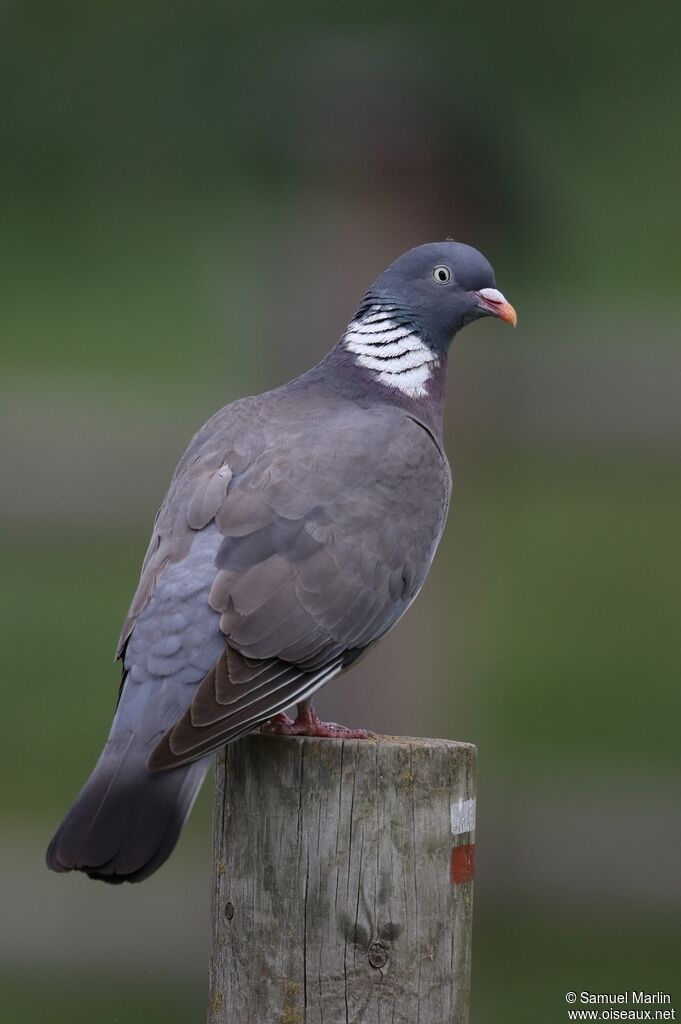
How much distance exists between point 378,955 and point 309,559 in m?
0.81

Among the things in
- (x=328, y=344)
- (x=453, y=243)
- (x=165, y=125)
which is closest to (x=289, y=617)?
(x=453, y=243)

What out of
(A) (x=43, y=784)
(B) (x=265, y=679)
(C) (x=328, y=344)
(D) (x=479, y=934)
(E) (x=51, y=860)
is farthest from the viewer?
(A) (x=43, y=784)

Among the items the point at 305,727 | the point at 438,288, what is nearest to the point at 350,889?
the point at 305,727

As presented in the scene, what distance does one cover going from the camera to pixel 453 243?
4070 millimetres

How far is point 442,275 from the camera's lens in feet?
13.3

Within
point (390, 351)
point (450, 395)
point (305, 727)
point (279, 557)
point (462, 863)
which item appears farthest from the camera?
point (450, 395)

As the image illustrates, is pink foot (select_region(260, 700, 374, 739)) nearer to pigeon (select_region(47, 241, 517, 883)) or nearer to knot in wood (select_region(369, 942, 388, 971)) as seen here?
pigeon (select_region(47, 241, 517, 883))

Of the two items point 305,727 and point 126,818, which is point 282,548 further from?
point 126,818

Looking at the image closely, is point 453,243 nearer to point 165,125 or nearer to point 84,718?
point 165,125

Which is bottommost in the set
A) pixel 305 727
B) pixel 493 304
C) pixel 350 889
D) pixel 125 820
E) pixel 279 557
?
pixel 350 889

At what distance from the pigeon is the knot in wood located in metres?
0.37

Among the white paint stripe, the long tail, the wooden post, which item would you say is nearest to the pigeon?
the long tail

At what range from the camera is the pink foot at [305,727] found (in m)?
3.31

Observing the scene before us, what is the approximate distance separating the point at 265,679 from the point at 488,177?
210 cm
